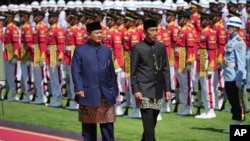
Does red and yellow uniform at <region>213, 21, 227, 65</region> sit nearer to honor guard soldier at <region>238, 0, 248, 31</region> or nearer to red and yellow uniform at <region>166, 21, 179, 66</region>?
red and yellow uniform at <region>166, 21, 179, 66</region>

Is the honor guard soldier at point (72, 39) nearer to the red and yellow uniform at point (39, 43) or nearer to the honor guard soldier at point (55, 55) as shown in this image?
the honor guard soldier at point (55, 55)

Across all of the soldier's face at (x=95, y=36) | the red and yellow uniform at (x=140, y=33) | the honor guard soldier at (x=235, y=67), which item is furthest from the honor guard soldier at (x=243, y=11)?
the soldier's face at (x=95, y=36)

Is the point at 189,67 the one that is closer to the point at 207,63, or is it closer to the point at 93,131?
the point at 207,63

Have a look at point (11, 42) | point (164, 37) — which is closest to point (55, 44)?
point (11, 42)

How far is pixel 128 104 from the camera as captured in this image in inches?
865

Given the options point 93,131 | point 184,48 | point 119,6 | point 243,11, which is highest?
point 119,6

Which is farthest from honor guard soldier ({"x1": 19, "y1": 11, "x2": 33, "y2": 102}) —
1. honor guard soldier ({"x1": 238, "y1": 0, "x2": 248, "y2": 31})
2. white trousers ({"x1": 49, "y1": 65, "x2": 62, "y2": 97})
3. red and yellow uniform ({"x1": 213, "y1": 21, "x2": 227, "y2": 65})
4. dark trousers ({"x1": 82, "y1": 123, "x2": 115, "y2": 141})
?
dark trousers ({"x1": 82, "y1": 123, "x2": 115, "y2": 141})

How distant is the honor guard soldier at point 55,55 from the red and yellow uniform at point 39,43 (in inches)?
9.0

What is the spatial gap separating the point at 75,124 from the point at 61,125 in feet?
1.04

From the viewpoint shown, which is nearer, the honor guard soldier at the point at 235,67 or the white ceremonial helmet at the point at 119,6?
the honor guard soldier at the point at 235,67

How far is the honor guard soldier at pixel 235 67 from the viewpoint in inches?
671

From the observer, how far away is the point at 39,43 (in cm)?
2397

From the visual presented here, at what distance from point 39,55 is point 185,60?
14.3 feet

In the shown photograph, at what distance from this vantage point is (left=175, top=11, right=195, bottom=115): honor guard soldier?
826 inches
